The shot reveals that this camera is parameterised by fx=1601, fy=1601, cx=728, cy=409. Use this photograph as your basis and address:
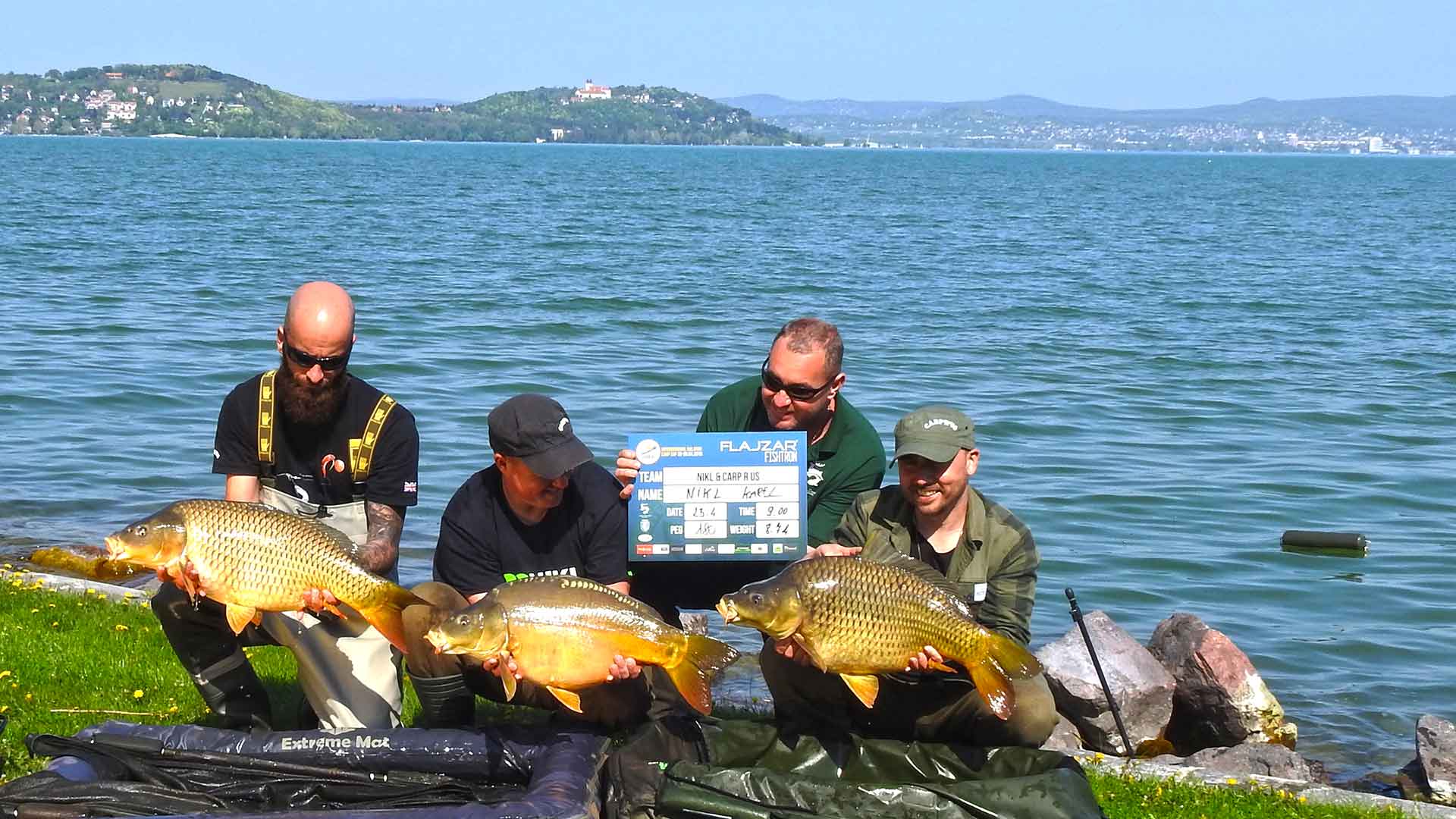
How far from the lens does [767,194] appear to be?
83562 millimetres

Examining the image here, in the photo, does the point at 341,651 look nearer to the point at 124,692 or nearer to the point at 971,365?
the point at 124,692

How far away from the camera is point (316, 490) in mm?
6941

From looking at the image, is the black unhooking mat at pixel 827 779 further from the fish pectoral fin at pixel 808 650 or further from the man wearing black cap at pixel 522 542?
the fish pectoral fin at pixel 808 650

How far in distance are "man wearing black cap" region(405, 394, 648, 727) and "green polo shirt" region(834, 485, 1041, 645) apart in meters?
1.10

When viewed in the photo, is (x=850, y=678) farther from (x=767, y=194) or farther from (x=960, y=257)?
(x=767, y=194)

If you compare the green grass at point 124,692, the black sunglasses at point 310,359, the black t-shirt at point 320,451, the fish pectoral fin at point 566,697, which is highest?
Answer: the black sunglasses at point 310,359

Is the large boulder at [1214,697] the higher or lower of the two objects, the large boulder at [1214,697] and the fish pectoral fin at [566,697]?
the lower

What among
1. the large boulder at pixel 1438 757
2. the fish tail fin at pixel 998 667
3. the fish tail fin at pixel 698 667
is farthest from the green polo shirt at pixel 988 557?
the large boulder at pixel 1438 757

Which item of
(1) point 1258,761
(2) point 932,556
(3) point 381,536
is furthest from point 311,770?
(1) point 1258,761

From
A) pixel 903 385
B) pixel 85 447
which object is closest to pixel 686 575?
pixel 85 447

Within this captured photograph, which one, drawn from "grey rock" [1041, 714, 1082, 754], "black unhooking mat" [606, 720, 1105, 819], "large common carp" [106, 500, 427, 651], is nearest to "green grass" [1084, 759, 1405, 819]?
"black unhooking mat" [606, 720, 1105, 819]

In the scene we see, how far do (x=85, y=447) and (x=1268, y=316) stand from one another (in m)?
22.4

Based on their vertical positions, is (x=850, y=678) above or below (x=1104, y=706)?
above

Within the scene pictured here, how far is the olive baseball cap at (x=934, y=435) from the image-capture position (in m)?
6.30
